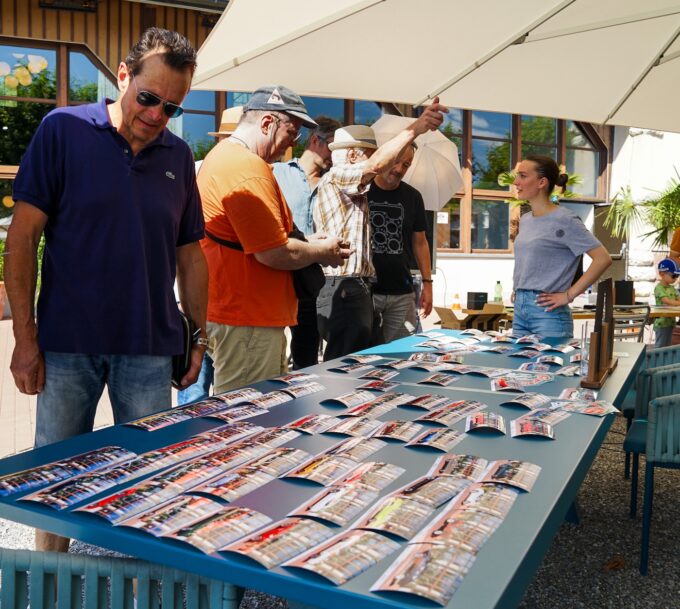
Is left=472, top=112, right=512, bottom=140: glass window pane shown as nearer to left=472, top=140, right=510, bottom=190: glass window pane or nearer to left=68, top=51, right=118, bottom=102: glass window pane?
left=472, top=140, right=510, bottom=190: glass window pane

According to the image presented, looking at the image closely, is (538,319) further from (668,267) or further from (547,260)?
(668,267)

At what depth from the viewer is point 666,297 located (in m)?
7.36

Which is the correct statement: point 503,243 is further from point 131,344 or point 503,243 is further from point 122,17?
point 131,344

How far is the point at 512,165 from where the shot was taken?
15.5 metres

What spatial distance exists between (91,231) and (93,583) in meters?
1.05

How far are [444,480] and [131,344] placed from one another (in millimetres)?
1041

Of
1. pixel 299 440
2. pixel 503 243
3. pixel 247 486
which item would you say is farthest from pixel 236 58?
pixel 503 243

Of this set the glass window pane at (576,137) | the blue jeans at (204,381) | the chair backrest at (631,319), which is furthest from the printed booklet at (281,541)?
the glass window pane at (576,137)

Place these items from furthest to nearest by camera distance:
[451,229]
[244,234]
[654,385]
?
[451,229], [654,385], [244,234]

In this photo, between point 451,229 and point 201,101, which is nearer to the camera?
point 201,101

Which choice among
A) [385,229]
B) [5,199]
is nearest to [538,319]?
[385,229]

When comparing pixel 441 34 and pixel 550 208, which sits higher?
pixel 441 34

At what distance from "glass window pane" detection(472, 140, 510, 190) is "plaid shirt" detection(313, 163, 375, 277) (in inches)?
476

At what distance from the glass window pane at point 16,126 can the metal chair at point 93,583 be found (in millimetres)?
11159
